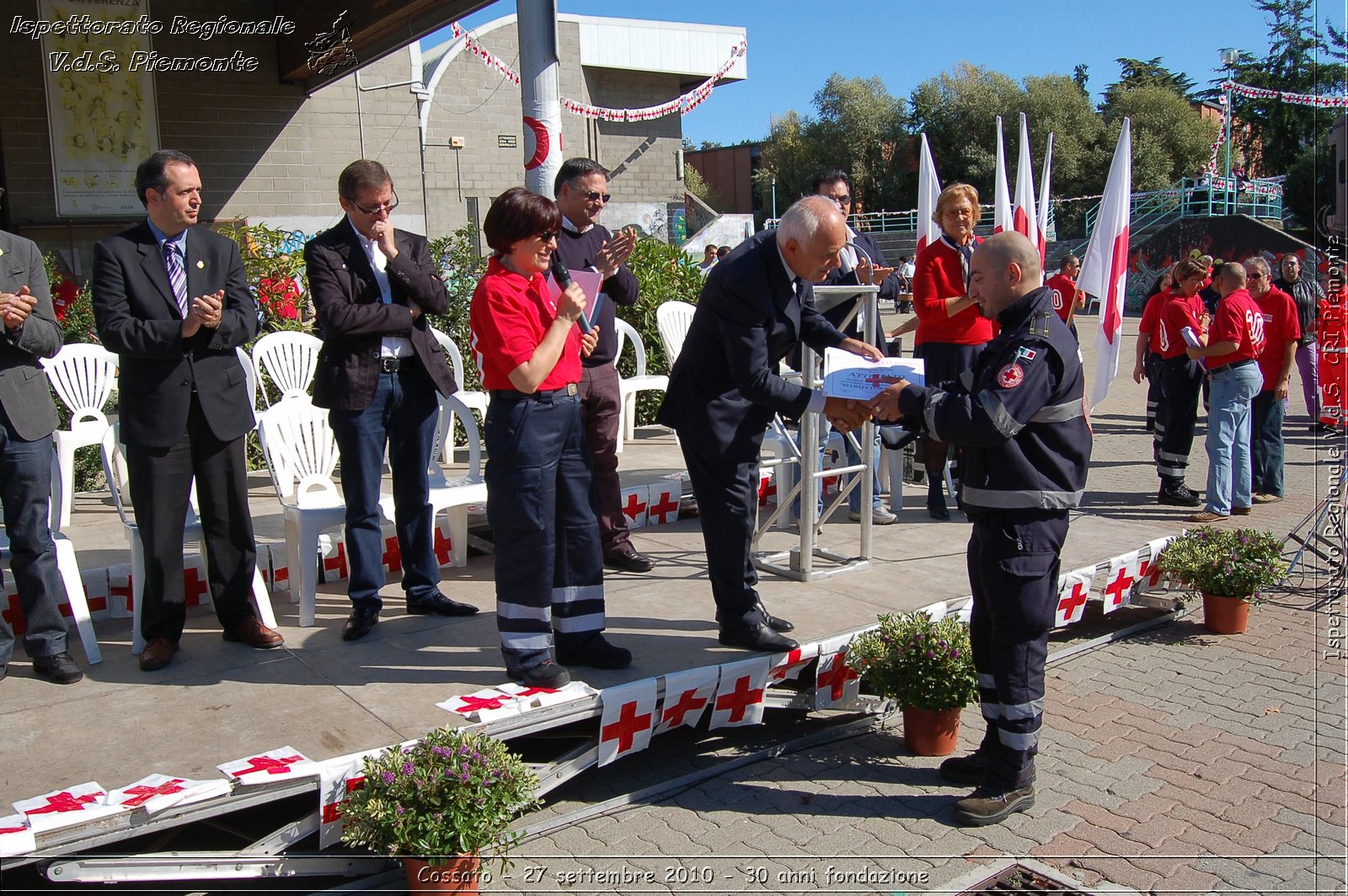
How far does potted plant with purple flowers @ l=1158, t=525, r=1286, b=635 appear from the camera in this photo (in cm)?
567

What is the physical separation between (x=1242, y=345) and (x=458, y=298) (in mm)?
6247

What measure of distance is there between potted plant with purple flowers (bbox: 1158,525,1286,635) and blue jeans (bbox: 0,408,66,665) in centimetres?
558

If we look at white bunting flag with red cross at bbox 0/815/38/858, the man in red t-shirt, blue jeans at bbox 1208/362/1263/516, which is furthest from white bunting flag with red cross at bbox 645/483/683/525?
the man in red t-shirt

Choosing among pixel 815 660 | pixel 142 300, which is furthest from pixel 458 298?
pixel 815 660

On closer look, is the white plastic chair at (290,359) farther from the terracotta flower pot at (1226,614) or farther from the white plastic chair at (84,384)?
the terracotta flower pot at (1226,614)

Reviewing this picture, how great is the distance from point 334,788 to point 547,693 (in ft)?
2.74

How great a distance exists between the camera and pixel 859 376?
424cm

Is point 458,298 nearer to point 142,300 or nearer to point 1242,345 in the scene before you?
point 142,300

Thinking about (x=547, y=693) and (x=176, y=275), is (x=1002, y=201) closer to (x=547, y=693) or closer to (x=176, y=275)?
(x=547, y=693)

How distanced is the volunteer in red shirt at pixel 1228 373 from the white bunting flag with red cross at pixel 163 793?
6886 millimetres

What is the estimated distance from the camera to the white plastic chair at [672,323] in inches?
324

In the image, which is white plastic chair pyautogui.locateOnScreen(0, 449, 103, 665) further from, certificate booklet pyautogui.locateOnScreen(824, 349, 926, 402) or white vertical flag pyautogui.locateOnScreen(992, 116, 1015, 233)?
white vertical flag pyautogui.locateOnScreen(992, 116, 1015, 233)

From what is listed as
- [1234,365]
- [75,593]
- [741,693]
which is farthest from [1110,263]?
[75,593]

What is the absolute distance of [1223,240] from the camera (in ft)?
91.4
